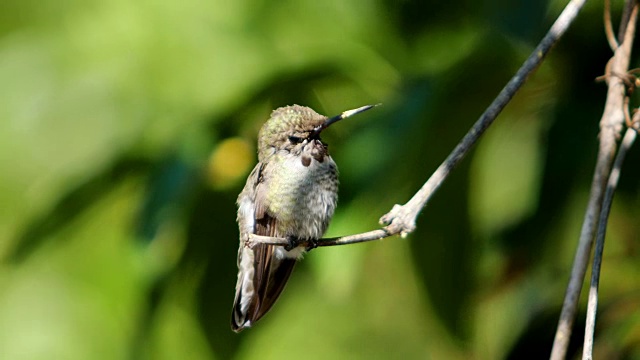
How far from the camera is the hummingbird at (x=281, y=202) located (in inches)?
34.8

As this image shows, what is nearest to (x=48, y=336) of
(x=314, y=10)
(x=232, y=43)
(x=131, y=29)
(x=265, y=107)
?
(x=131, y=29)

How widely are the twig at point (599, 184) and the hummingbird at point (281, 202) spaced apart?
10.8 inches

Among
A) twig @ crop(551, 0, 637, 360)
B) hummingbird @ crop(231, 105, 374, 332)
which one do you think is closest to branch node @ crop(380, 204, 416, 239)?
hummingbird @ crop(231, 105, 374, 332)

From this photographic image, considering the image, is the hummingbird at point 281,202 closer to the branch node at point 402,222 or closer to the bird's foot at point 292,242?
the bird's foot at point 292,242

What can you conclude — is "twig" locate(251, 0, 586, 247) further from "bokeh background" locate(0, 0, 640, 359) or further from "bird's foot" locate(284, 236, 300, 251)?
"bokeh background" locate(0, 0, 640, 359)

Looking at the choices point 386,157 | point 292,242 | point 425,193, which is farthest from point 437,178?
point 386,157

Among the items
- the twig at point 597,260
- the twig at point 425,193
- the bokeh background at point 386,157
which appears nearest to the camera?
the twig at point 425,193

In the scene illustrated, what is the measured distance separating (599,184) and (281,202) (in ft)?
1.17

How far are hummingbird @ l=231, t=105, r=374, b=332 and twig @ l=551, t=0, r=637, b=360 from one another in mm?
274

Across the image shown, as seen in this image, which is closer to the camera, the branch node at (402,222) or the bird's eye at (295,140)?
the branch node at (402,222)

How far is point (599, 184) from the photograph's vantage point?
0.93 metres

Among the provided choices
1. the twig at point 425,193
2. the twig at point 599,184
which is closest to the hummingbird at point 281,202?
the twig at point 425,193

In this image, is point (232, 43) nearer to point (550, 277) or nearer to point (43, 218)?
point (43, 218)

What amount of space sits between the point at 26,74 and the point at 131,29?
614mm
